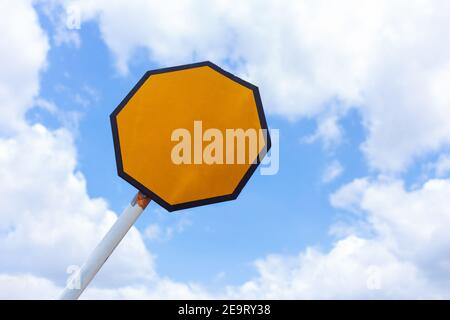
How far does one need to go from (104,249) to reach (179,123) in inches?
58.9

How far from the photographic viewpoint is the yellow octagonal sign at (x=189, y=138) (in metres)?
4.71

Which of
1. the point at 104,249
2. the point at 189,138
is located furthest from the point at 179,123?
the point at 104,249

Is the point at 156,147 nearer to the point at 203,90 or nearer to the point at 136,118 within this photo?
the point at 136,118

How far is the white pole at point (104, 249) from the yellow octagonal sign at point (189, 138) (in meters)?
0.17

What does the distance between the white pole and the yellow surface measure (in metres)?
0.24

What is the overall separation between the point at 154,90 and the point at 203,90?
53 cm

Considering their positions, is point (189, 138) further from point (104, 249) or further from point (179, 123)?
point (104, 249)

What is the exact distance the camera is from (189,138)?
15.9 ft

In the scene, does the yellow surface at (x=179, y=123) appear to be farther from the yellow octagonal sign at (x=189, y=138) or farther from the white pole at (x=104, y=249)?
the white pole at (x=104, y=249)

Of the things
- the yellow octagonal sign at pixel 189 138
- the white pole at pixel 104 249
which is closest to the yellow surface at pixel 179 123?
the yellow octagonal sign at pixel 189 138

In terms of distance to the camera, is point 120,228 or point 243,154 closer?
point 120,228

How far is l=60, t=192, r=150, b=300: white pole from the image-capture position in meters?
4.38
